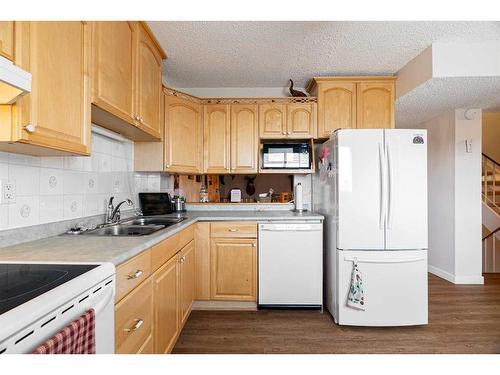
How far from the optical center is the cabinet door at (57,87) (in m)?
0.96

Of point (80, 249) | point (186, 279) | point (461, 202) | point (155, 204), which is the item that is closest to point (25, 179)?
point (80, 249)

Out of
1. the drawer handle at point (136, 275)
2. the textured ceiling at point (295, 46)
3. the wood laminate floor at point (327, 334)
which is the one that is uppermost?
the textured ceiling at point (295, 46)

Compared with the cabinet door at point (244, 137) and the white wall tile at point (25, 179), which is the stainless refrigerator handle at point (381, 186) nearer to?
the cabinet door at point (244, 137)

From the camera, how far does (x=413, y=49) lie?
2432 millimetres

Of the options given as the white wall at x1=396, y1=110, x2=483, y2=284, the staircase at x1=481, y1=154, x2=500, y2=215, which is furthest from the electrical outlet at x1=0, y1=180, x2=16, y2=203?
the staircase at x1=481, y1=154, x2=500, y2=215

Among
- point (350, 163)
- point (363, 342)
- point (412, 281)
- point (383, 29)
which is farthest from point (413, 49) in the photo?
point (363, 342)

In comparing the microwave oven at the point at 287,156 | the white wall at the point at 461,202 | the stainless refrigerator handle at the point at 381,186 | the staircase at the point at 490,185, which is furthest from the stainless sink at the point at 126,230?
the staircase at the point at 490,185

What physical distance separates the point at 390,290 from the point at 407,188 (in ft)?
2.80

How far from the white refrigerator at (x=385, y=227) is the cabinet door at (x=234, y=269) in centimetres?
82

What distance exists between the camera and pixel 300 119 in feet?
9.61

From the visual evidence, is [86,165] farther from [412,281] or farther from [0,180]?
[412,281]
